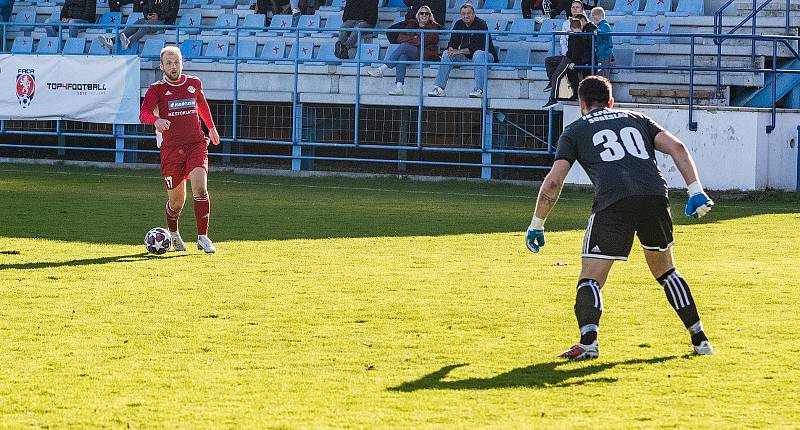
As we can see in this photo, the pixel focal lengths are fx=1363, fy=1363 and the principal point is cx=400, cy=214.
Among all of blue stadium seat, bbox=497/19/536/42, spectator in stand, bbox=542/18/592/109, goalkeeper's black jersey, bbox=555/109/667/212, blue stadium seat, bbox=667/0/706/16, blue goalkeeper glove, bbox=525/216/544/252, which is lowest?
blue goalkeeper glove, bbox=525/216/544/252

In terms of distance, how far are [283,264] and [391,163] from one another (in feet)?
44.2

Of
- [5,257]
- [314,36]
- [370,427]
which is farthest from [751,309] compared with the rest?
[314,36]

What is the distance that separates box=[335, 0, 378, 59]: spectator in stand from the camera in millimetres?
25781

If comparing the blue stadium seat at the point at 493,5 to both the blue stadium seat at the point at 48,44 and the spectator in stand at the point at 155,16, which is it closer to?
the spectator in stand at the point at 155,16

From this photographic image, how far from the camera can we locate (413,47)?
25.0 meters

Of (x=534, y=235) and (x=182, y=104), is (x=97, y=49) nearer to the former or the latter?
(x=182, y=104)

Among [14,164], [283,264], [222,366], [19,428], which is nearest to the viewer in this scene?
[19,428]

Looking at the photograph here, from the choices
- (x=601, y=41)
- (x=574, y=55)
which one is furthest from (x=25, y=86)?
(x=601, y=41)

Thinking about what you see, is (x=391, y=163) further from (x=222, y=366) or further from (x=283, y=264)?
(x=222, y=366)

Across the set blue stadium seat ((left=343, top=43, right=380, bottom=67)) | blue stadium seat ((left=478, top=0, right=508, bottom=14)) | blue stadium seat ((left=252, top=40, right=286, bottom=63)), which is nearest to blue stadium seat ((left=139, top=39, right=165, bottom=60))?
blue stadium seat ((left=252, top=40, right=286, bottom=63))

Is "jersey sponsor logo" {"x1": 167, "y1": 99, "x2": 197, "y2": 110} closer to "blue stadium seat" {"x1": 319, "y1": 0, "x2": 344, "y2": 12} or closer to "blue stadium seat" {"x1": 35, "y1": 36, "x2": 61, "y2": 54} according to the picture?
"blue stadium seat" {"x1": 319, "y1": 0, "x2": 344, "y2": 12}

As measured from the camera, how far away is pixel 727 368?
7.82 meters

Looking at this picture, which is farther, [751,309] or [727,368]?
[751,309]

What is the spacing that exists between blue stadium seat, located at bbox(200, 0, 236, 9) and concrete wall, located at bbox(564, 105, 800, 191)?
1087 cm
